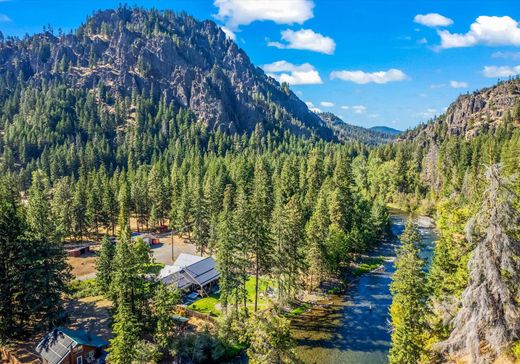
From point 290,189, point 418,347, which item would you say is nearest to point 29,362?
point 418,347

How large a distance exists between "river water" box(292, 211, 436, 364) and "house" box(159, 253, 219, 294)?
602 inches

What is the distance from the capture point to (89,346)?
36719 mm

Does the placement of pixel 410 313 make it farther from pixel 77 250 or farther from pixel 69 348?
pixel 77 250

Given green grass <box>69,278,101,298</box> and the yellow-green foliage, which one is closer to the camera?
the yellow-green foliage

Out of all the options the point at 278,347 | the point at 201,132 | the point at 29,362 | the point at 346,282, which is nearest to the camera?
the point at 278,347

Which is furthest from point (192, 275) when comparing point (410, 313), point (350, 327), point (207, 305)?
point (410, 313)

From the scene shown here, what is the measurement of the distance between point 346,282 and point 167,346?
32571mm

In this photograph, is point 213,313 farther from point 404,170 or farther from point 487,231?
point 404,170

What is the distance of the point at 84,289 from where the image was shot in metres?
54.1

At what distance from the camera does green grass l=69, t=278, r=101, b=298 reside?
52031mm

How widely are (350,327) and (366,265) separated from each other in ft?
A: 77.8

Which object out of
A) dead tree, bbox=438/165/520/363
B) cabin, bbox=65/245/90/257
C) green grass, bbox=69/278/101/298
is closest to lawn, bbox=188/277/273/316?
green grass, bbox=69/278/101/298

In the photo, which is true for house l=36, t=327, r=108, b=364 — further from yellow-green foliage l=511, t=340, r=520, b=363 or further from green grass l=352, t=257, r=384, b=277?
green grass l=352, t=257, r=384, b=277

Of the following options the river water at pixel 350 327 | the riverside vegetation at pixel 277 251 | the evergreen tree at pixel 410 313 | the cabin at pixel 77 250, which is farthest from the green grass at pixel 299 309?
the cabin at pixel 77 250
